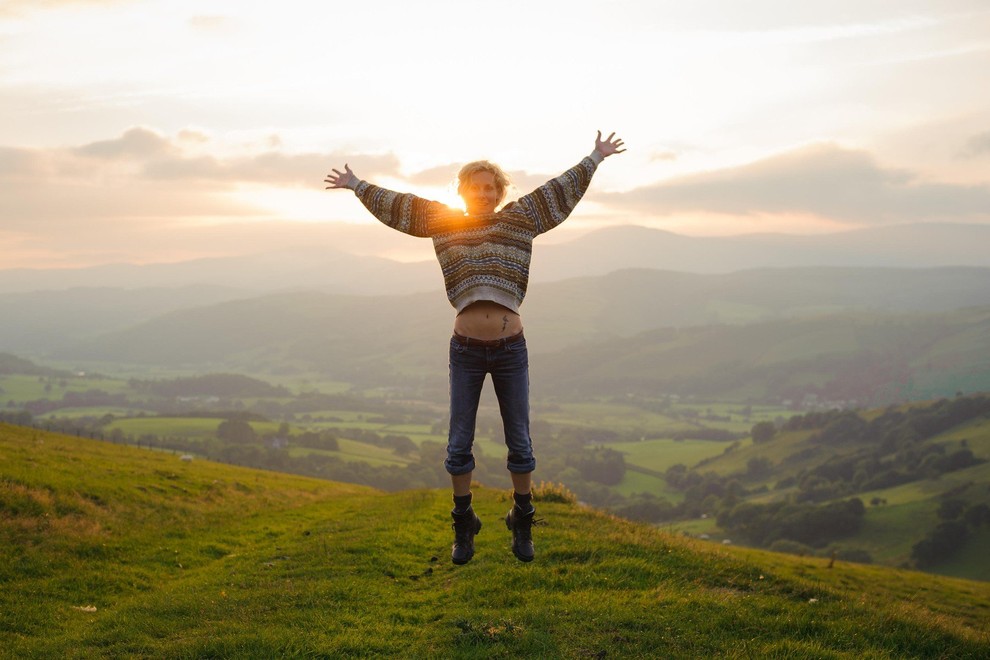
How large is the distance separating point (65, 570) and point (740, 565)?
11725 millimetres

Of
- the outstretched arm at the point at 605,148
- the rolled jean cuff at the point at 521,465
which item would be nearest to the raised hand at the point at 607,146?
the outstretched arm at the point at 605,148

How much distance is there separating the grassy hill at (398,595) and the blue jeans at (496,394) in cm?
181

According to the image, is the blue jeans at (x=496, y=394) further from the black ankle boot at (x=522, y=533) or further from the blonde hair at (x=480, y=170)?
the blonde hair at (x=480, y=170)

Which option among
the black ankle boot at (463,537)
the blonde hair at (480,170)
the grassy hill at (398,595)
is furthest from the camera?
the black ankle boot at (463,537)

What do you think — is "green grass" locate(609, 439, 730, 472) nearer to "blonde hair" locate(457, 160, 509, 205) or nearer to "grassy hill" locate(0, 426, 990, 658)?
"grassy hill" locate(0, 426, 990, 658)

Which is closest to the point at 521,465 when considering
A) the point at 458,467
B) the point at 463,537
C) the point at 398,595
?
the point at 458,467

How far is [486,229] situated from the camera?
7.62 metres

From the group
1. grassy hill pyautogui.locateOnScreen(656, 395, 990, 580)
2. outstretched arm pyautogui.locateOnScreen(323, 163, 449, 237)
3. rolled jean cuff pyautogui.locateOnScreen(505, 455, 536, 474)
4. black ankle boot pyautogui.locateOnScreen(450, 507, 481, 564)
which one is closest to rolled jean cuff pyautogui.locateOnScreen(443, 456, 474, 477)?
rolled jean cuff pyautogui.locateOnScreen(505, 455, 536, 474)

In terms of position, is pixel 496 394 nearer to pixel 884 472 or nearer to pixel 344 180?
pixel 344 180

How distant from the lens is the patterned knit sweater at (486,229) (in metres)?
7.41

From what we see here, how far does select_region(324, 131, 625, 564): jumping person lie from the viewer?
738 cm

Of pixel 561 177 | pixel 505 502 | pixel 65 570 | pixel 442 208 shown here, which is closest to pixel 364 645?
pixel 442 208

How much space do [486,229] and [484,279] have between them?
62cm

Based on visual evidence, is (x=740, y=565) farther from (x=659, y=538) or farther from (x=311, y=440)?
(x=311, y=440)
